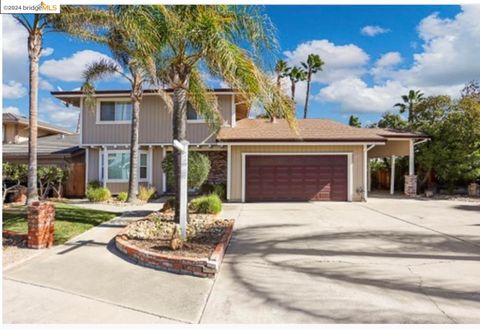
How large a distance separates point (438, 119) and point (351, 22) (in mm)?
12973

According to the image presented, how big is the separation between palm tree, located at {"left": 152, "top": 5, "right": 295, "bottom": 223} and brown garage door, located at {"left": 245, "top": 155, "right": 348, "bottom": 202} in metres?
7.85

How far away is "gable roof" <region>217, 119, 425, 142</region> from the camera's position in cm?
1562

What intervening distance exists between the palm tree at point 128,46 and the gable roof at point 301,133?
14.5ft

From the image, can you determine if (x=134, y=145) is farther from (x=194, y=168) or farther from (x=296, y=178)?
(x=296, y=178)

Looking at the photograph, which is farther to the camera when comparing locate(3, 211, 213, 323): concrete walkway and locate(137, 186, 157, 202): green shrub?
locate(137, 186, 157, 202): green shrub

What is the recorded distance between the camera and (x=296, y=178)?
16.1m

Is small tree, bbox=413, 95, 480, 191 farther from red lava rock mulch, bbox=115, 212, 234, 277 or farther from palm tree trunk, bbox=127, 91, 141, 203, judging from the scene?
palm tree trunk, bbox=127, 91, 141, 203

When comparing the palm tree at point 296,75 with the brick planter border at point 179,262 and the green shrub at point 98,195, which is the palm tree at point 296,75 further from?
the brick planter border at point 179,262

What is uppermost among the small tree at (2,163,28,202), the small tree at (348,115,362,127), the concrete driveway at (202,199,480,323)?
the small tree at (348,115,362,127)

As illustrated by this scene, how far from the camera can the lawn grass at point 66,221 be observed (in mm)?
8227

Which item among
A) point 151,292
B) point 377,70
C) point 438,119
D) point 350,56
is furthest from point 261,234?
point 438,119

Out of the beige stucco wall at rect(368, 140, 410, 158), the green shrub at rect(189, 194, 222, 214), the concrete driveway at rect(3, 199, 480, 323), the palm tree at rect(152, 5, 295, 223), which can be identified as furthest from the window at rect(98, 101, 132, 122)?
the beige stucco wall at rect(368, 140, 410, 158)

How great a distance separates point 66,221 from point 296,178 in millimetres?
10181

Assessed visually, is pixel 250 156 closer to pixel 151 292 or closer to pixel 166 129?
pixel 166 129
